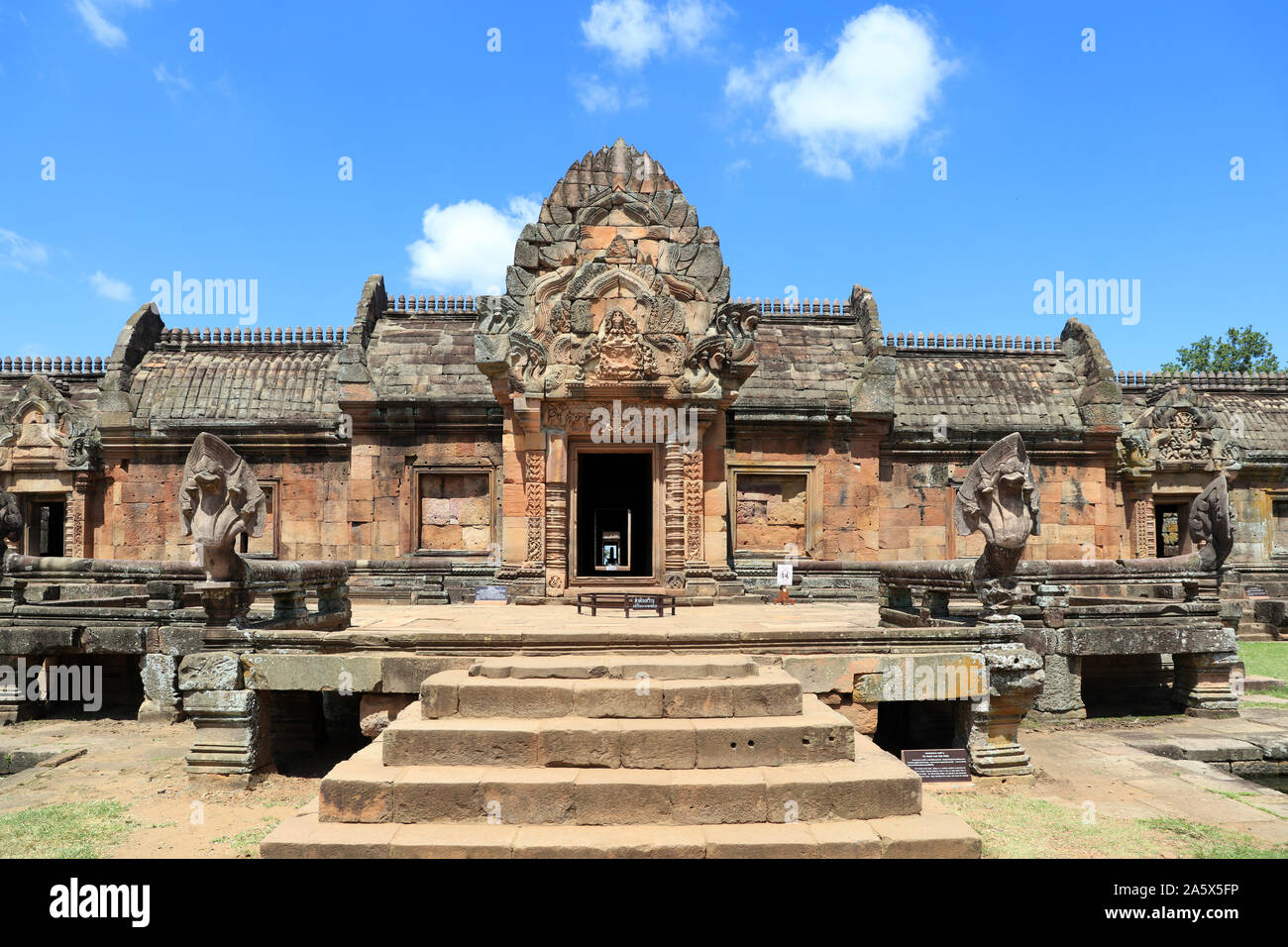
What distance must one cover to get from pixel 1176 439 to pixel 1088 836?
16.1 meters

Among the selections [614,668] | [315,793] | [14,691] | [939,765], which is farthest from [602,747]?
[14,691]

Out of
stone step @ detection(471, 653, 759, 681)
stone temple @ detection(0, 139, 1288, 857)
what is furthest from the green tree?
stone step @ detection(471, 653, 759, 681)

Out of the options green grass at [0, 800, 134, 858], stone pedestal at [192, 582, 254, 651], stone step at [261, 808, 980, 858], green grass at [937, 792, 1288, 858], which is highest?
stone pedestal at [192, 582, 254, 651]

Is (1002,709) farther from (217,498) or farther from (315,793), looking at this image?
(217,498)

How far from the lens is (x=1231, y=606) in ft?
40.7

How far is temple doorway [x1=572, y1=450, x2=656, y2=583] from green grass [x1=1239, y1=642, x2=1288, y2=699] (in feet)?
31.1

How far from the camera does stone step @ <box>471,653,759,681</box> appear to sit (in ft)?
20.7

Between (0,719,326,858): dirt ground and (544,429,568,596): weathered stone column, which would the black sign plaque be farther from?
(544,429,568,596): weathered stone column

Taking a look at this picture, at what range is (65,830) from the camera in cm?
→ 625

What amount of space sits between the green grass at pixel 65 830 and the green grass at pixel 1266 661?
44.9 ft

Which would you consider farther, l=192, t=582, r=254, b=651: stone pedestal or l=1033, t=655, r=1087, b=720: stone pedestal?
l=1033, t=655, r=1087, b=720: stone pedestal

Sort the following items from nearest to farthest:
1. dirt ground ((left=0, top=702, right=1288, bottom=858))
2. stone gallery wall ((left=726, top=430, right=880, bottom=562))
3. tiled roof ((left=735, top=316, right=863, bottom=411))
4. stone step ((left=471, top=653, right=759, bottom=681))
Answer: dirt ground ((left=0, top=702, right=1288, bottom=858)), stone step ((left=471, top=653, right=759, bottom=681)), stone gallery wall ((left=726, top=430, right=880, bottom=562)), tiled roof ((left=735, top=316, right=863, bottom=411))
